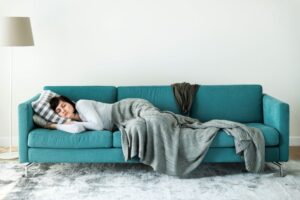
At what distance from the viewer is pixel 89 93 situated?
4.47m

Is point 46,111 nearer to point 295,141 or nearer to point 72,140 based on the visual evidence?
point 72,140

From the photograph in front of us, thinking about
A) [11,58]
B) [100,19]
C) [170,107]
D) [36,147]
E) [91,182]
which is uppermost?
[100,19]

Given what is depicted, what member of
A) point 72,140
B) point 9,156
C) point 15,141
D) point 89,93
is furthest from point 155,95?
point 15,141

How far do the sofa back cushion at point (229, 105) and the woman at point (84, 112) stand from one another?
33.6 inches

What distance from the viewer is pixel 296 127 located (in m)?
5.05

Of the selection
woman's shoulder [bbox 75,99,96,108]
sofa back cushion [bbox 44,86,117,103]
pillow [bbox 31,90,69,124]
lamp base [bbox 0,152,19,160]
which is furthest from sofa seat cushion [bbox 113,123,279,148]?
lamp base [bbox 0,152,19,160]

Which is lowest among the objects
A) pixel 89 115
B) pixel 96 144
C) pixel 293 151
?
pixel 293 151

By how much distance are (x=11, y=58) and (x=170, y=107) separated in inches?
65.6

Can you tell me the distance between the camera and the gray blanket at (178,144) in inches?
148

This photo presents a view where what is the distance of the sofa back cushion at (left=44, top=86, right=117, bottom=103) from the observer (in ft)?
14.6

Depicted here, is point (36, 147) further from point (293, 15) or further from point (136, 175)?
point (293, 15)

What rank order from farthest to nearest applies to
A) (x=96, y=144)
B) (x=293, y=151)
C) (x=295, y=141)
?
(x=295, y=141)
(x=293, y=151)
(x=96, y=144)

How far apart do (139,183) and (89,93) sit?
1170 millimetres

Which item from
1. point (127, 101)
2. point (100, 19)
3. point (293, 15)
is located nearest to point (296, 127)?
point (293, 15)
